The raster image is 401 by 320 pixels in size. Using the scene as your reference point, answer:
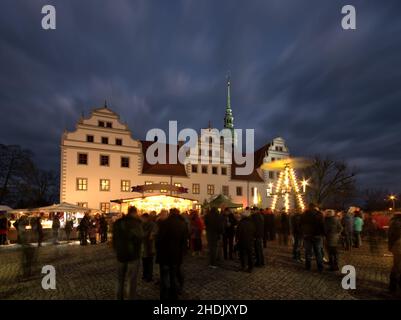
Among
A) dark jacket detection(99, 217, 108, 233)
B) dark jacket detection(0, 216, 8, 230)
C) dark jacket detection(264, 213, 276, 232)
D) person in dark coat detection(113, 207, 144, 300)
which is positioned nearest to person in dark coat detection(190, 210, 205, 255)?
dark jacket detection(264, 213, 276, 232)

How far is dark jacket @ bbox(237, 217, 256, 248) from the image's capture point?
10.0 metres

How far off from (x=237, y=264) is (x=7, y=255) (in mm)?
9906

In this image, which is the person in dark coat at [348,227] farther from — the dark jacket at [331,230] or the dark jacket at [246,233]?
the dark jacket at [246,233]

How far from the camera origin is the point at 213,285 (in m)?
8.30

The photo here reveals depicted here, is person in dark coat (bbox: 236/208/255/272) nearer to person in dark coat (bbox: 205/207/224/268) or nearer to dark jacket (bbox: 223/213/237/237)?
person in dark coat (bbox: 205/207/224/268)

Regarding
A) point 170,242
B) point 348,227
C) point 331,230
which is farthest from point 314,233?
point 348,227

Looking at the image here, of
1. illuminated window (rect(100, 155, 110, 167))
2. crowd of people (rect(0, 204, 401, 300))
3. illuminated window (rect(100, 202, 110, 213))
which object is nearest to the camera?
crowd of people (rect(0, 204, 401, 300))

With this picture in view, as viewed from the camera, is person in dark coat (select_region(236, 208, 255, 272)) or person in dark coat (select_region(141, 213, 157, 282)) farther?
person in dark coat (select_region(236, 208, 255, 272))

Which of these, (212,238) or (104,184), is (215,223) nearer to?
(212,238)

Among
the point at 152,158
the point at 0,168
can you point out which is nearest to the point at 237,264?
the point at 152,158

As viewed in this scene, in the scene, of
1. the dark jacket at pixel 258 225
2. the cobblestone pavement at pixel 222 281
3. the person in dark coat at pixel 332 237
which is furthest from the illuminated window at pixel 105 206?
the person in dark coat at pixel 332 237

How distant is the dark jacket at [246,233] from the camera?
1003 centimetres
